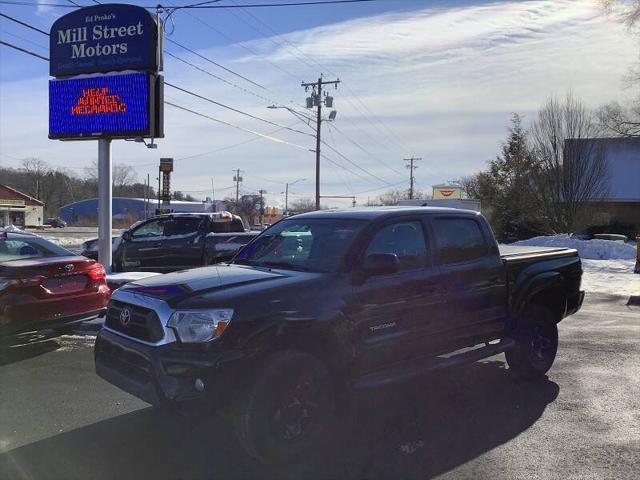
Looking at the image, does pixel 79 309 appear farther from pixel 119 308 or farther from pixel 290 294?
pixel 290 294

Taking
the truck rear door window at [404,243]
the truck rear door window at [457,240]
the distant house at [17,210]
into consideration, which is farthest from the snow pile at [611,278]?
the distant house at [17,210]

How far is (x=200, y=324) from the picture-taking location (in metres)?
3.89

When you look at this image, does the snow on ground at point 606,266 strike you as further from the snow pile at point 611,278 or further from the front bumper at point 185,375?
the front bumper at point 185,375

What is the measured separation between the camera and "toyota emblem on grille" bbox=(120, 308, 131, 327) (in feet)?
14.3

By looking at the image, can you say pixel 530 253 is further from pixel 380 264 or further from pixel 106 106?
pixel 106 106

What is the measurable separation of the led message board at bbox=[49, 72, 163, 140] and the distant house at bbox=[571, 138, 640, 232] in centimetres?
3136

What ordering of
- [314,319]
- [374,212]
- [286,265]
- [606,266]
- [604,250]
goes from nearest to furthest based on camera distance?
[314,319], [286,265], [374,212], [606,266], [604,250]

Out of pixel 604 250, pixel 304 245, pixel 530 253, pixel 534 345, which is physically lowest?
pixel 534 345

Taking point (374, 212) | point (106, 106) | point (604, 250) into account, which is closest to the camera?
point (374, 212)

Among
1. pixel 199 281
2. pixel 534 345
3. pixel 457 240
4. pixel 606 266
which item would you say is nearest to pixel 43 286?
pixel 199 281

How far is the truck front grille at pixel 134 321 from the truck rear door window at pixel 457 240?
265 centimetres

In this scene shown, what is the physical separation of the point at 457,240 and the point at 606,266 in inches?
680

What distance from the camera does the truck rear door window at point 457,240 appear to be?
5375 mm

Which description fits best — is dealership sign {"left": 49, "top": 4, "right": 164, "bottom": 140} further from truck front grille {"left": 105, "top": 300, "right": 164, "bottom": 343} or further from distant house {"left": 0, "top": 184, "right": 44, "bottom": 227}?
A: distant house {"left": 0, "top": 184, "right": 44, "bottom": 227}
